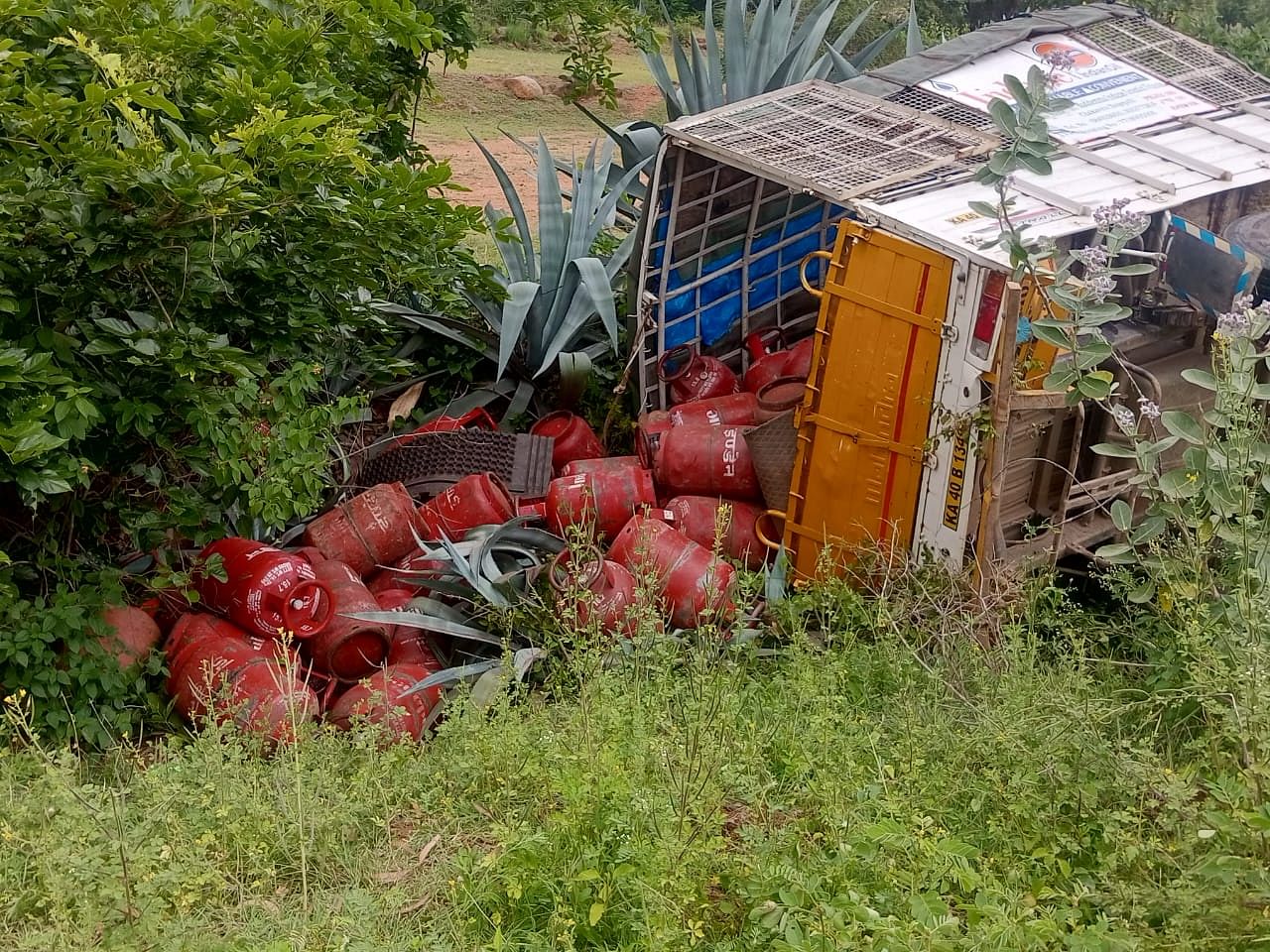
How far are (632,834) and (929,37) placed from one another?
1382cm

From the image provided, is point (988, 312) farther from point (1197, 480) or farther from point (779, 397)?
point (779, 397)

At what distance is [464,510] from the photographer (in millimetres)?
5793

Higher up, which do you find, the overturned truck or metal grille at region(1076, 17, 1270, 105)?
metal grille at region(1076, 17, 1270, 105)

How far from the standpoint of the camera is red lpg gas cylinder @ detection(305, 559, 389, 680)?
5.17 metres

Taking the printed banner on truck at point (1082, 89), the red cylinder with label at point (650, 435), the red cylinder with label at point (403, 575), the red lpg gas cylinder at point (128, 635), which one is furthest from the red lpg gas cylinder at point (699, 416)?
the red lpg gas cylinder at point (128, 635)

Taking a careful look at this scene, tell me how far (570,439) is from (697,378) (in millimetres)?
749

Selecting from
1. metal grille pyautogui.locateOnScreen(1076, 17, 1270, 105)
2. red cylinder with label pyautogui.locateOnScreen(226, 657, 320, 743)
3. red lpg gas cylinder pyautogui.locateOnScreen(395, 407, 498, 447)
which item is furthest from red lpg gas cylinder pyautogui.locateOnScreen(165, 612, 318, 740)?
metal grille pyautogui.locateOnScreen(1076, 17, 1270, 105)

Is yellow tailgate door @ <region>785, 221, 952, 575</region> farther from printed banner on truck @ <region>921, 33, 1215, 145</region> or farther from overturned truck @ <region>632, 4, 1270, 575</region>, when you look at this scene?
printed banner on truck @ <region>921, 33, 1215, 145</region>

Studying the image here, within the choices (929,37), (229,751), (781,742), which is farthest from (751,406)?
(929,37)

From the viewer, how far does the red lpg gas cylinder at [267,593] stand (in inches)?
201

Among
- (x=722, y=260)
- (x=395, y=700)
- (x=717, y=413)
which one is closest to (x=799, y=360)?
(x=717, y=413)

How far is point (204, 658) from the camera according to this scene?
15.6ft

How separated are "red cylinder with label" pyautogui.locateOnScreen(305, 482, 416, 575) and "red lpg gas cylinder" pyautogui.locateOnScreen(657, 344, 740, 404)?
162 centimetres

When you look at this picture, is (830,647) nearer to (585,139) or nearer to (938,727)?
(938,727)
